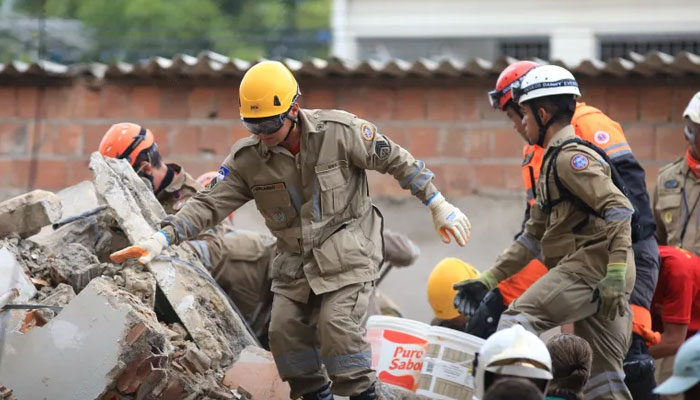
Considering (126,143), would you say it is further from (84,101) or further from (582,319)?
(582,319)

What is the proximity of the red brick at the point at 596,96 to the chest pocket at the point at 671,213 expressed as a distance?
2252mm

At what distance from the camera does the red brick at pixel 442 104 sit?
973cm

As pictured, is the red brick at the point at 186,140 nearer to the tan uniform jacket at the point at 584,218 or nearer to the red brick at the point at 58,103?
the red brick at the point at 58,103

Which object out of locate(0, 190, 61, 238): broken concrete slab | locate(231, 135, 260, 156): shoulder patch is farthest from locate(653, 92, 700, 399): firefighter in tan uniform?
locate(0, 190, 61, 238): broken concrete slab

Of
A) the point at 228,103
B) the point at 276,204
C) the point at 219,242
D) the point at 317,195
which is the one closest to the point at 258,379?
the point at 276,204

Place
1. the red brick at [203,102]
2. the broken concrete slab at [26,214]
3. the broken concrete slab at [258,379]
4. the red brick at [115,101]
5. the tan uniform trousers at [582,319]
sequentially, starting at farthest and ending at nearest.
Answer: the red brick at [115,101]
the red brick at [203,102]
the broken concrete slab at [26,214]
the broken concrete slab at [258,379]
the tan uniform trousers at [582,319]

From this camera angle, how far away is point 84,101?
33.6 ft

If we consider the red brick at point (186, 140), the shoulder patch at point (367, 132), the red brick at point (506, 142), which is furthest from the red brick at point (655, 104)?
the shoulder patch at point (367, 132)

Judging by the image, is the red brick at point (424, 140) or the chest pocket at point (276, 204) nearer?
the chest pocket at point (276, 204)

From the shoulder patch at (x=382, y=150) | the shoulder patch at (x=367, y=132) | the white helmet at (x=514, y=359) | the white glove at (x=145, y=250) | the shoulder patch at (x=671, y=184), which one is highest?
the shoulder patch at (x=367, y=132)

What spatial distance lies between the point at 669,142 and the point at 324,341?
5.19 metres

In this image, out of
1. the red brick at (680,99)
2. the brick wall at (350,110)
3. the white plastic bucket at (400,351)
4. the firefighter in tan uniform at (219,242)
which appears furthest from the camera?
the brick wall at (350,110)

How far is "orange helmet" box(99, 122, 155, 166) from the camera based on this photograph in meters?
7.32

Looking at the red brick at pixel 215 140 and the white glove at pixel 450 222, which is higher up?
the red brick at pixel 215 140
